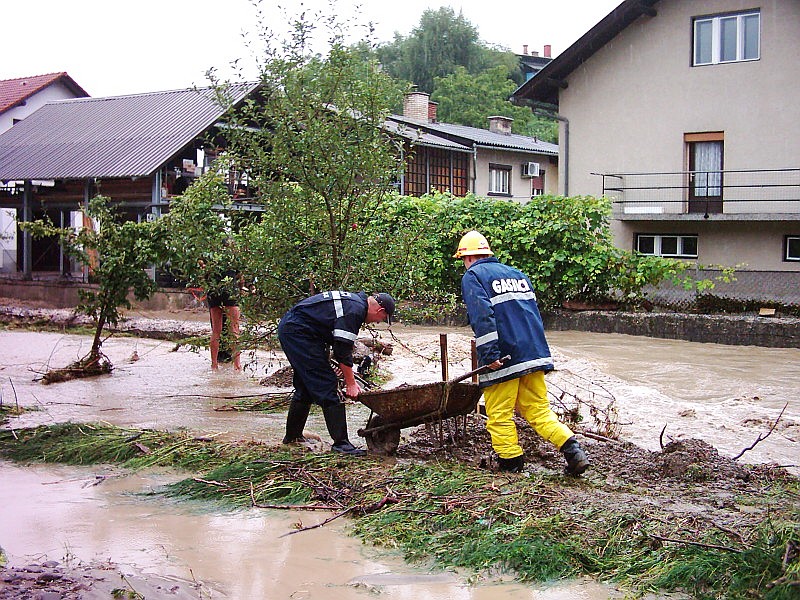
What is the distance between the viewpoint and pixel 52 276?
29.5 metres

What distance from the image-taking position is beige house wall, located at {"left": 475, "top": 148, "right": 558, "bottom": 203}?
37250mm

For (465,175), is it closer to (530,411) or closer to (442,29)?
(530,411)

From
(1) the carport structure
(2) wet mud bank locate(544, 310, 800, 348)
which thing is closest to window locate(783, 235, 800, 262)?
(2) wet mud bank locate(544, 310, 800, 348)

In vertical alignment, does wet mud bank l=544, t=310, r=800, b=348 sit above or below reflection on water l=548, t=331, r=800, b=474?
above

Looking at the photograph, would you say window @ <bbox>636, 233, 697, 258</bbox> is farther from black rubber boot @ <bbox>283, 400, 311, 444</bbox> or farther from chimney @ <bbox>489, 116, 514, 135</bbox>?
chimney @ <bbox>489, 116, 514, 135</bbox>

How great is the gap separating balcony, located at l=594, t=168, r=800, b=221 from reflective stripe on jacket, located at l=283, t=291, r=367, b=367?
1754 cm

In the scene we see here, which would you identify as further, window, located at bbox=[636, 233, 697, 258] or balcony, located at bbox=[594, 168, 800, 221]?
window, located at bbox=[636, 233, 697, 258]

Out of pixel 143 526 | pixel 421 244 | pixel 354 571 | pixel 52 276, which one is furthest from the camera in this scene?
pixel 52 276

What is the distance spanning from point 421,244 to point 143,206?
16.6 m

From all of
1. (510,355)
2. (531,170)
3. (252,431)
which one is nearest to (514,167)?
(531,170)

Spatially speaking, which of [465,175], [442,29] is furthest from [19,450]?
[442,29]

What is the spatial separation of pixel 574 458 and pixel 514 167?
32979 mm

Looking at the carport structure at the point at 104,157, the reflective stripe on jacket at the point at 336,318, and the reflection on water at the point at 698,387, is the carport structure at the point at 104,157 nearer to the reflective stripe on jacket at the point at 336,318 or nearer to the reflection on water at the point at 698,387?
the reflection on water at the point at 698,387

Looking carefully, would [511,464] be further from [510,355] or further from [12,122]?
[12,122]
